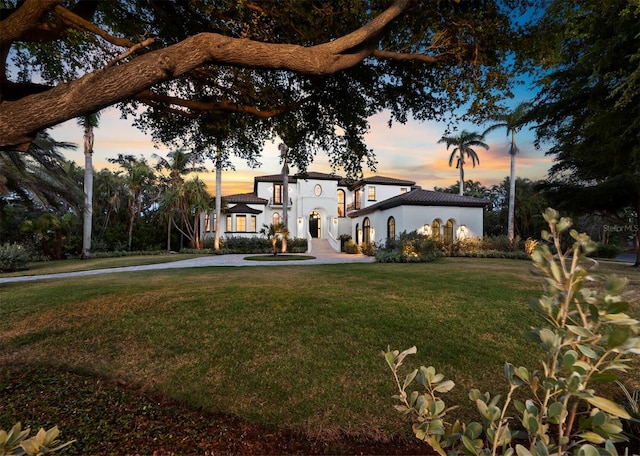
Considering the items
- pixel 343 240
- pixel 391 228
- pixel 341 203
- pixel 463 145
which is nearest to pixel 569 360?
pixel 391 228

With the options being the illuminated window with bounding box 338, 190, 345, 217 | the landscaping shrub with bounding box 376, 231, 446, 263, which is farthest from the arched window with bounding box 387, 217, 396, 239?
the illuminated window with bounding box 338, 190, 345, 217

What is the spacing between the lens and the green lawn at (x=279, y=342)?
3545 mm

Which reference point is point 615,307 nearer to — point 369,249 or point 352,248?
point 369,249

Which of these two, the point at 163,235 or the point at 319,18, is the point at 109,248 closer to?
the point at 163,235

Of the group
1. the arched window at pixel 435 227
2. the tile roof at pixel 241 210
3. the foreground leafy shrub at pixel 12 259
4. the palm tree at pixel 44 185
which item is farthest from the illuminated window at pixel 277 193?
the foreground leafy shrub at pixel 12 259

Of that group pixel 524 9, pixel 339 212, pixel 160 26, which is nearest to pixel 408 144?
pixel 524 9

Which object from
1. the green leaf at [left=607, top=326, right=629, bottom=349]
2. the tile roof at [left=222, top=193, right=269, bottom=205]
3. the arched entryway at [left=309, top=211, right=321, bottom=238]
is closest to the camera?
the green leaf at [left=607, top=326, right=629, bottom=349]

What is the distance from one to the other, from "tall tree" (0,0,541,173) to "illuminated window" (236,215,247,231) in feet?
79.8

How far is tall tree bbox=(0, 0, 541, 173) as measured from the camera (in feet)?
9.95

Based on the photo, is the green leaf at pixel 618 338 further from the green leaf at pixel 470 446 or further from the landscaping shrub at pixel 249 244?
the landscaping shrub at pixel 249 244

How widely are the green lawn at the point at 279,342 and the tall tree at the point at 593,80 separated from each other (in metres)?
4.44

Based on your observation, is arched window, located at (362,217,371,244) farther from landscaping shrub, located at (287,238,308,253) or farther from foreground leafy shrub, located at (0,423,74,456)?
foreground leafy shrub, located at (0,423,74,456)

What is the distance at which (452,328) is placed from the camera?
5.45 metres

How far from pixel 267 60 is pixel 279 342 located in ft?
13.1
